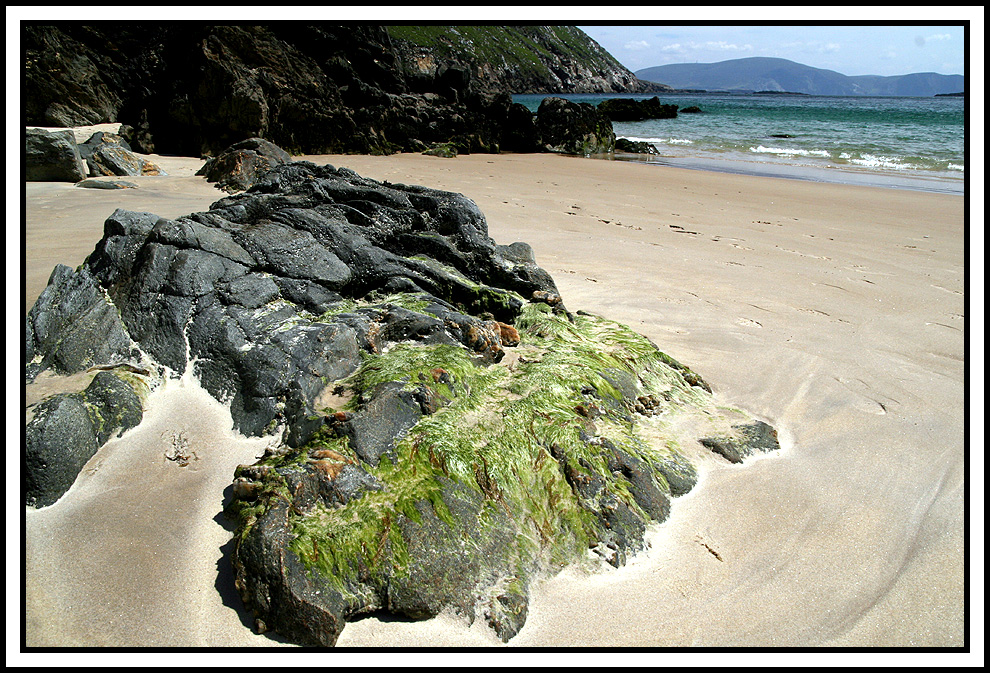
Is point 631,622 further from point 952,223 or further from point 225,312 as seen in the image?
point 952,223

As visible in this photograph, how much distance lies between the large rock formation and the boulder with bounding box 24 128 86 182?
6586 millimetres

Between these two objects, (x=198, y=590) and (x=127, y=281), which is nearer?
(x=198, y=590)

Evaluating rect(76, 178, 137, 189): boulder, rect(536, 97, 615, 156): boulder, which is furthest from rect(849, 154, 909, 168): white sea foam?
rect(76, 178, 137, 189): boulder

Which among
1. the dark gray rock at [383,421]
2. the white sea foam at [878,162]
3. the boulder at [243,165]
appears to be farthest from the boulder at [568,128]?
the dark gray rock at [383,421]

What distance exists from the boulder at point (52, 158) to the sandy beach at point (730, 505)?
10.5 ft

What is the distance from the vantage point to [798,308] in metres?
5.47

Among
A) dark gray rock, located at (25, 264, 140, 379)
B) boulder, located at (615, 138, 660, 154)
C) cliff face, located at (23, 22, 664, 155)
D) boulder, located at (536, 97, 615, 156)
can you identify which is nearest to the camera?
dark gray rock, located at (25, 264, 140, 379)

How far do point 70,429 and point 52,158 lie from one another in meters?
8.46

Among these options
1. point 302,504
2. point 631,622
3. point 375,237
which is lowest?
point 631,622

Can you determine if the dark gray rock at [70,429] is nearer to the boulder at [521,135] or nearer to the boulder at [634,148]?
the boulder at [521,135]

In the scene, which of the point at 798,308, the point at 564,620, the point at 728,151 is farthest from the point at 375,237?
the point at 728,151

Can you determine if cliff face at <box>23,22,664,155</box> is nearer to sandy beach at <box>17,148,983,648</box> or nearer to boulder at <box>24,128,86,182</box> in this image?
boulder at <box>24,128,86,182</box>

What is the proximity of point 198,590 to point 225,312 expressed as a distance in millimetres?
1540

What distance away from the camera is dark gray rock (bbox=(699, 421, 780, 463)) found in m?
3.28
